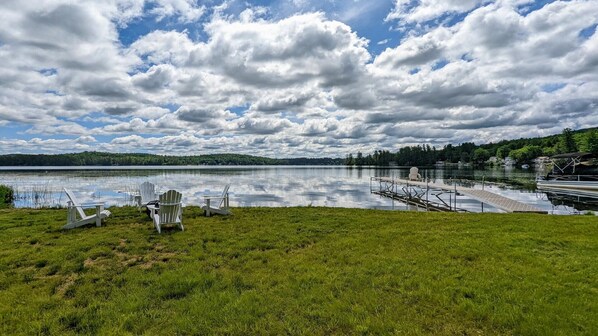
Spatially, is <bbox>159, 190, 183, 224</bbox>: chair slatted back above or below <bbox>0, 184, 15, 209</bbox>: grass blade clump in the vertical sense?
above

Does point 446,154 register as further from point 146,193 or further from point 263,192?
point 146,193

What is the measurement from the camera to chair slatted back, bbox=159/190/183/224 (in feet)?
28.9

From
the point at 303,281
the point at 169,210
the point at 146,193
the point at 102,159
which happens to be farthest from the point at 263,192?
the point at 102,159

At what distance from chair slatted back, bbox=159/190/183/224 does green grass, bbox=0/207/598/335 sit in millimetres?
480

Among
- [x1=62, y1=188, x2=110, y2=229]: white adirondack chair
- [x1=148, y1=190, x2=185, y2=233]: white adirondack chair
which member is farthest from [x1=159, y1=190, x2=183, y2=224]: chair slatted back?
[x1=62, y1=188, x2=110, y2=229]: white adirondack chair

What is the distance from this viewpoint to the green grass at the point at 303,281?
12.3 feet

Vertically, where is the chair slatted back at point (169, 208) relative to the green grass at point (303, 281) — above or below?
above

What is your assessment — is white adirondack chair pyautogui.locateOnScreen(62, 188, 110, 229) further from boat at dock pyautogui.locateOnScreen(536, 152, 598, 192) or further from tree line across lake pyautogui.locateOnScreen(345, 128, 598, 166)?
tree line across lake pyautogui.locateOnScreen(345, 128, 598, 166)

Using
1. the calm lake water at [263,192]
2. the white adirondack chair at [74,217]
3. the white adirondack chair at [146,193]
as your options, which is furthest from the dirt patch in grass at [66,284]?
the calm lake water at [263,192]

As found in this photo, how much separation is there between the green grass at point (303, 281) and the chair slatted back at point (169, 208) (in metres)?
0.48

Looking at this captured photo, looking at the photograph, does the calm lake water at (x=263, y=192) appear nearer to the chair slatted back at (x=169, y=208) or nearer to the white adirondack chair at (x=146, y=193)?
the white adirondack chair at (x=146, y=193)

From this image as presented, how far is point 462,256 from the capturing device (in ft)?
20.0

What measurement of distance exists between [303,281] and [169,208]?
213 inches

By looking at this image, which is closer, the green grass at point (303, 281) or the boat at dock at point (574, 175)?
the green grass at point (303, 281)
